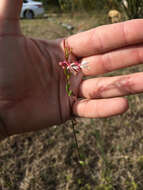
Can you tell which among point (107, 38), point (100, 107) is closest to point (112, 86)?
point (100, 107)

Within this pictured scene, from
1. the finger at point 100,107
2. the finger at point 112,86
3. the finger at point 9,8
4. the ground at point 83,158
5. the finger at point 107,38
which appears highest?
the finger at point 9,8

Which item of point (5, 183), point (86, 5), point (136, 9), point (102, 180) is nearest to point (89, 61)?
point (102, 180)

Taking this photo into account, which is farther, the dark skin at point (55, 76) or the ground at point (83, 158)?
the ground at point (83, 158)

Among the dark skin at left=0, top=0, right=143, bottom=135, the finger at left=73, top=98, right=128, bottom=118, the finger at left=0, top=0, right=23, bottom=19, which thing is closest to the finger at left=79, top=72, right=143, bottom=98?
the dark skin at left=0, top=0, right=143, bottom=135

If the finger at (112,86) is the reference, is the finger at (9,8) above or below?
above

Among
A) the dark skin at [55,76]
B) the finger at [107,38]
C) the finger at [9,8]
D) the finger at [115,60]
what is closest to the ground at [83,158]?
the dark skin at [55,76]

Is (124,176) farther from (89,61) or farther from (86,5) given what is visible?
(86,5)

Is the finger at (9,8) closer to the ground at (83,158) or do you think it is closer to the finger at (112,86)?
the finger at (112,86)

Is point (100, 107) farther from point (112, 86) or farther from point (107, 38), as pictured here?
point (107, 38)
